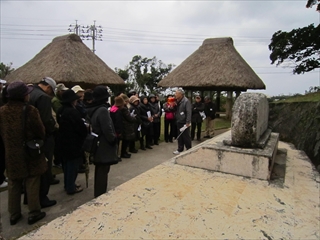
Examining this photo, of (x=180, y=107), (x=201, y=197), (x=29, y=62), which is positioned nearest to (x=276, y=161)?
(x=201, y=197)

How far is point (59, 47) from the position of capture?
41.5ft

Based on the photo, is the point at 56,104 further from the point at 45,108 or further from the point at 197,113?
the point at 197,113

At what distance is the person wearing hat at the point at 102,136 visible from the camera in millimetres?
2867

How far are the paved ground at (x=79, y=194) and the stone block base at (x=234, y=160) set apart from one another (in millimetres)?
1525

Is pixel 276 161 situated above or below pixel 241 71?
below

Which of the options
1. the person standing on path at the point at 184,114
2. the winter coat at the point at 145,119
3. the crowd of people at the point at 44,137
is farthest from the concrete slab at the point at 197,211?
the winter coat at the point at 145,119

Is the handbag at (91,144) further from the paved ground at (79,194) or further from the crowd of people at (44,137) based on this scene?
the paved ground at (79,194)

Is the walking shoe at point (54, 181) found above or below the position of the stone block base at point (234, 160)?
below

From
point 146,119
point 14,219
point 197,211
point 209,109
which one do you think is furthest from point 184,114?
point 14,219

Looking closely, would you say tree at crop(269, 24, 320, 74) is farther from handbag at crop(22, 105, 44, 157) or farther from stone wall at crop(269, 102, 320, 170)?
handbag at crop(22, 105, 44, 157)

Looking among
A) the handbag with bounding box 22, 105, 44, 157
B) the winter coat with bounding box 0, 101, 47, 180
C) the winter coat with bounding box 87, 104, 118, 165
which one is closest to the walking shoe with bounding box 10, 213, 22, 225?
the winter coat with bounding box 0, 101, 47, 180

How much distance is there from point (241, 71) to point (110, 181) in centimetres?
1082

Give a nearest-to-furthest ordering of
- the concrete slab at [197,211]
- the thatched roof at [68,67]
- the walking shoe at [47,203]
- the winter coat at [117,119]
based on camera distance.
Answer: the concrete slab at [197,211], the walking shoe at [47,203], the winter coat at [117,119], the thatched roof at [68,67]

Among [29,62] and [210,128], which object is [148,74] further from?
[210,128]
